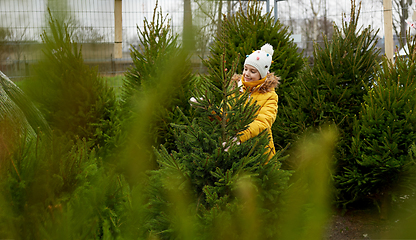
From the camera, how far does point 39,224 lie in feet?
1.67

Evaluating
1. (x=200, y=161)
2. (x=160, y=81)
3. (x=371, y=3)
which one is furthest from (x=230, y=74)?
(x=371, y=3)

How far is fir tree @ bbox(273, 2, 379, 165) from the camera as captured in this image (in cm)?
401

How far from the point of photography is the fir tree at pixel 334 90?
4.01 m

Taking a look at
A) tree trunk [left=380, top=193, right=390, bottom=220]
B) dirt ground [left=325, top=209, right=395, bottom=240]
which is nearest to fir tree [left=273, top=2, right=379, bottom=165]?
tree trunk [left=380, top=193, right=390, bottom=220]

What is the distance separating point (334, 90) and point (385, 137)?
77cm

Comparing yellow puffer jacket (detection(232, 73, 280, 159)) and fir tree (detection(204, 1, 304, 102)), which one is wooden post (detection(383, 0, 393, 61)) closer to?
fir tree (detection(204, 1, 304, 102))

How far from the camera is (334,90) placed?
402 centimetres

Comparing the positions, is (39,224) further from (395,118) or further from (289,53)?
(289,53)

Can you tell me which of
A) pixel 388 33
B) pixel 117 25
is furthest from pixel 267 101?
pixel 388 33

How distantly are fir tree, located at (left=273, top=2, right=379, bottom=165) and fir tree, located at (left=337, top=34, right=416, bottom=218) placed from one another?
19 cm

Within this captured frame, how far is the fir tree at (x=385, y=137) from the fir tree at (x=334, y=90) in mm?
189

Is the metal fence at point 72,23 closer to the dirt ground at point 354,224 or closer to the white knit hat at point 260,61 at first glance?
the white knit hat at point 260,61

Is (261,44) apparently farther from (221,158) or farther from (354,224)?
(221,158)

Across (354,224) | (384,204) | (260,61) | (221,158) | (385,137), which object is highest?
(260,61)
